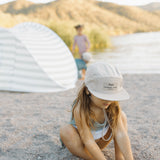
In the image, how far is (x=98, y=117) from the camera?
189 centimetres

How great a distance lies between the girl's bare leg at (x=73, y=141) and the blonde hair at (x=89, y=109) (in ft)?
0.48

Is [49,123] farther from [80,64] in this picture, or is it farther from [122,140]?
[80,64]

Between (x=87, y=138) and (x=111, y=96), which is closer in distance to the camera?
(x=111, y=96)

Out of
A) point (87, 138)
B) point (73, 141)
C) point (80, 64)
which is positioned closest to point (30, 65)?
point (80, 64)

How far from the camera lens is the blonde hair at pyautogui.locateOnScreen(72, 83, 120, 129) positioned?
178 cm

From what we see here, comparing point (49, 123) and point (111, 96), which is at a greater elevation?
point (111, 96)

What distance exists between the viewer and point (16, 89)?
454cm

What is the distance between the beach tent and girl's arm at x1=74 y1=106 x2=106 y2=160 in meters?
2.81

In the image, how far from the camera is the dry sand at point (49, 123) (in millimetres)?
2166

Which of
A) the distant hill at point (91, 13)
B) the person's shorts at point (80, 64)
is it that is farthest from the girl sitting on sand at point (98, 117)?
the distant hill at point (91, 13)

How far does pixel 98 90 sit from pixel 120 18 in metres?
65.2

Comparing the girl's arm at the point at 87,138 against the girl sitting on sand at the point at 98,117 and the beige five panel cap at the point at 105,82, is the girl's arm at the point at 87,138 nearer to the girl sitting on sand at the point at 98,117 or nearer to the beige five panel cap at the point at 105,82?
the girl sitting on sand at the point at 98,117

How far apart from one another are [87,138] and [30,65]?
3.02 m

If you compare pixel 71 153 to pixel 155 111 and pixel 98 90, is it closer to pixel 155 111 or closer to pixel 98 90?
pixel 98 90
